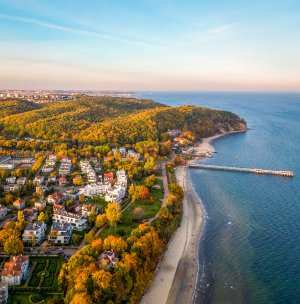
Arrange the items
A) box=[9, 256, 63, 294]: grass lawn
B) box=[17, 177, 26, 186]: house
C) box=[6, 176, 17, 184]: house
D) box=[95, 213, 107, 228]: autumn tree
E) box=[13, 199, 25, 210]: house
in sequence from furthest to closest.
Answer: box=[6, 176, 17, 184]: house < box=[17, 177, 26, 186]: house < box=[13, 199, 25, 210]: house < box=[95, 213, 107, 228]: autumn tree < box=[9, 256, 63, 294]: grass lawn

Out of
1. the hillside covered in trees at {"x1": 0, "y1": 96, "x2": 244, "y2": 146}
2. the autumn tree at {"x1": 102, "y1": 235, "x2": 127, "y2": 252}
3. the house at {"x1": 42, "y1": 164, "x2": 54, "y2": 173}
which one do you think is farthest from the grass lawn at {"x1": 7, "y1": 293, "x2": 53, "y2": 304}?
the hillside covered in trees at {"x1": 0, "y1": 96, "x2": 244, "y2": 146}

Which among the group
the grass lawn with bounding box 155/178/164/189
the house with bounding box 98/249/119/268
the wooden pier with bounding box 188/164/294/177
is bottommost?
the wooden pier with bounding box 188/164/294/177

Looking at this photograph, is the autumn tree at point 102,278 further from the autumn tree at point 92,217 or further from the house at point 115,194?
the house at point 115,194

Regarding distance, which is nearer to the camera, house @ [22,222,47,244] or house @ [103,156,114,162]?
house @ [22,222,47,244]

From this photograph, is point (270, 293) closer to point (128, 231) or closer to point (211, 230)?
point (211, 230)

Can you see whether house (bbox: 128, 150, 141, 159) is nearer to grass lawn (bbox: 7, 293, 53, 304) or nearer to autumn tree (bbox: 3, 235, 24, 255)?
autumn tree (bbox: 3, 235, 24, 255)

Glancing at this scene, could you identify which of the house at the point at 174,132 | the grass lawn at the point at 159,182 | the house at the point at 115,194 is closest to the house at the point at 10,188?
the house at the point at 115,194

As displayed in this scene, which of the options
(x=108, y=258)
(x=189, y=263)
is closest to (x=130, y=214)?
(x=189, y=263)

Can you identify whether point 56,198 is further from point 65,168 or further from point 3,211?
point 65,168
